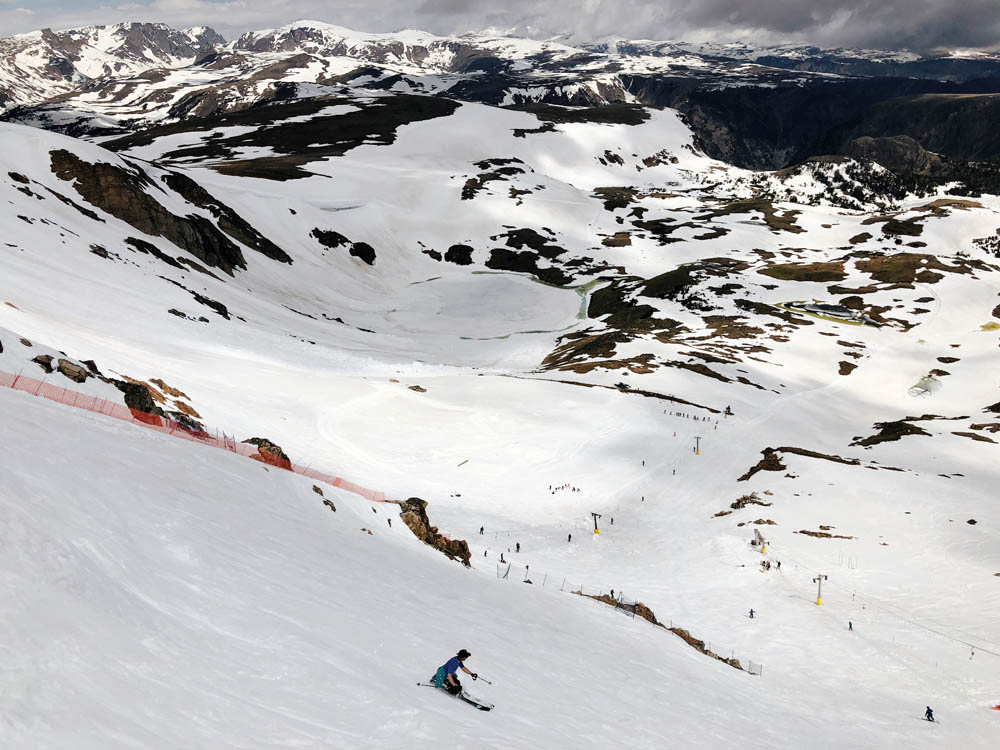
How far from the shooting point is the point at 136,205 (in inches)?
3588

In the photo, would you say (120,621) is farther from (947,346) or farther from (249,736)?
(947,346)

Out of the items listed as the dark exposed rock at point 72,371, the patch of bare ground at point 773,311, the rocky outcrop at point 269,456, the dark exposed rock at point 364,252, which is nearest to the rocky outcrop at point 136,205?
the dark exposed rock at point 364,252

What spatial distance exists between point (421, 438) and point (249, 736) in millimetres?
46224

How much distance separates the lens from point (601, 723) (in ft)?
57.3

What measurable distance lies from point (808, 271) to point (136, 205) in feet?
432

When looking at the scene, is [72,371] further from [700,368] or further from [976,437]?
[976,437]

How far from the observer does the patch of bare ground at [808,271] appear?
142625 millimetres

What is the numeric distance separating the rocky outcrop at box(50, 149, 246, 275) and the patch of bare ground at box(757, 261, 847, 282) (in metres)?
112

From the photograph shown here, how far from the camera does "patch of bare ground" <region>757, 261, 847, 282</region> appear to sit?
5615 inches

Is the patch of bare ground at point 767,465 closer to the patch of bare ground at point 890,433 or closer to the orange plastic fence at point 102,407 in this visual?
the patch of bare ground at point 890,433

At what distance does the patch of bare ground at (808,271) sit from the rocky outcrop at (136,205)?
112 m

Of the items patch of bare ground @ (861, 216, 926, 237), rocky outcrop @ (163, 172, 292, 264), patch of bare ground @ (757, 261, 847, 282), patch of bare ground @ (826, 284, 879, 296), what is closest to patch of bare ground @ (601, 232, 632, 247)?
patch of bare ground @ (757, 261, 847, 282)

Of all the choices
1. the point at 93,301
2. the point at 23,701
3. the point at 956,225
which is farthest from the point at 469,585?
the point at 956,225

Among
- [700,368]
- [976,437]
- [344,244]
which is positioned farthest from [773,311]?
[344,244]
